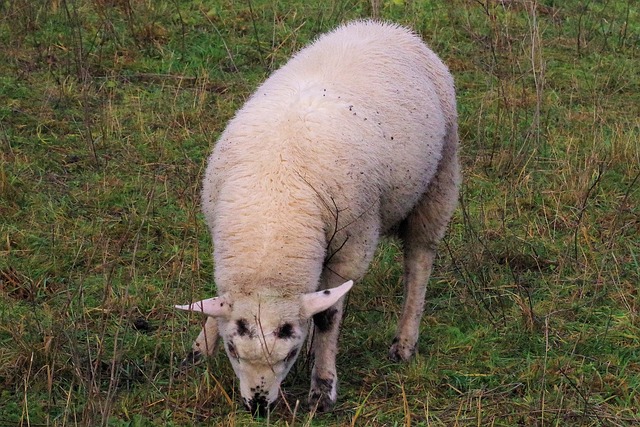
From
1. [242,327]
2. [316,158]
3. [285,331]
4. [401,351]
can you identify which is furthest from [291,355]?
[401,351]

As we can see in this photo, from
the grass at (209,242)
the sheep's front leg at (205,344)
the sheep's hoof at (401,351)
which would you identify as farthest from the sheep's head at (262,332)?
the sheep's hoof at (401,351)

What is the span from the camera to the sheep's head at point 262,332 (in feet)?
13.9

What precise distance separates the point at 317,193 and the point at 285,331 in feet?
1.87

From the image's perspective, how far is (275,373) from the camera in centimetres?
430

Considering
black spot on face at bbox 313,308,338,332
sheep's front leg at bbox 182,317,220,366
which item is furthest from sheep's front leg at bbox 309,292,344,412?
sheep's front leg at bbox 182,317,220,366

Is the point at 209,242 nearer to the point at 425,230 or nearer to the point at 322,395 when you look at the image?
the point at 425,230

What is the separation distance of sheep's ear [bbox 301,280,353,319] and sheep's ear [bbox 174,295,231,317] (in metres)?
0.29

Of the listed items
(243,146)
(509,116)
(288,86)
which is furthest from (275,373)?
(509,116)

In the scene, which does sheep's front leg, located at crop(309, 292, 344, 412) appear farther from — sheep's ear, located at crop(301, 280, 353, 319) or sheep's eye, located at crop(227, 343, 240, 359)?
sheep's eye, located at crop(227, 343, 240, 359)

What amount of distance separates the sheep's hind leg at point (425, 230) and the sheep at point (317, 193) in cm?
1

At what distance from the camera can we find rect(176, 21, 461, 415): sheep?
432 centimetres

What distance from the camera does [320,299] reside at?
14.3ft

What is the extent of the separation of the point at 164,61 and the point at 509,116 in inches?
101

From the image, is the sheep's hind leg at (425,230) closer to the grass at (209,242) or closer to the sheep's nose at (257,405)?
the grass at (209,242)
